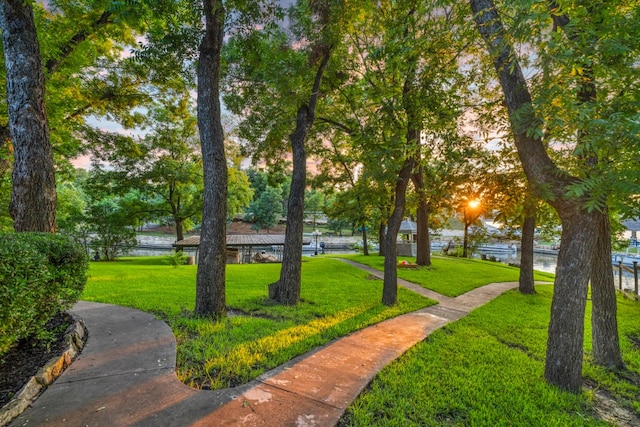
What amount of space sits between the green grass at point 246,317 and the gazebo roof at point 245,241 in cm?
651

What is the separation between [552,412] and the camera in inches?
103

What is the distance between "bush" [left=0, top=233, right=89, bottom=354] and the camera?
2.44 m

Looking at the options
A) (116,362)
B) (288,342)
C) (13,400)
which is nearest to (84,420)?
(13,400)

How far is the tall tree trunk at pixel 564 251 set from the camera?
3.04 m

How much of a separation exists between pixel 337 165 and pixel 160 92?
1014 centimetres

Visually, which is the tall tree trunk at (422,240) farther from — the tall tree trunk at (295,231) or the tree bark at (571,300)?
the tree bark at (571,300)

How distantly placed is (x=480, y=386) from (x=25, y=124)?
7484mm

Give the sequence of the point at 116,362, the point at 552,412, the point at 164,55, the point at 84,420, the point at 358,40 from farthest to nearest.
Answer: the point at 358,40, the point at 164,55, the point at 116,362, the point at 552,412, the point at 84,420

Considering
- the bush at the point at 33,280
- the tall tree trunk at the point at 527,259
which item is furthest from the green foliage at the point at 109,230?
the tall tree trunk at the point at 527,259

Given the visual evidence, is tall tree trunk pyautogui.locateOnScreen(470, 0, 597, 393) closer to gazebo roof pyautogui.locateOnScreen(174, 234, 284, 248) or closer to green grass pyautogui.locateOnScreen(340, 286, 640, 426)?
green grass pyautogui.locateOnScreen(340, 286, 640, 426)

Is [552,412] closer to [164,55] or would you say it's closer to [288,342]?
[288,342]

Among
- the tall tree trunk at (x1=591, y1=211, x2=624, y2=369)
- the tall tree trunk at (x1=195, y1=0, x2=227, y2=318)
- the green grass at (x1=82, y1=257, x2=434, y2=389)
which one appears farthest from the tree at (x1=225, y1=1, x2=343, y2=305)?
the tall tree trunk at (x1=591, y1=211, x2=624, y2=369)

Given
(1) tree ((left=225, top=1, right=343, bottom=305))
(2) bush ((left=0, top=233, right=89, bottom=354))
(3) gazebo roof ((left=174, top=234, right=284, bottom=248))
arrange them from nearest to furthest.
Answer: (2) bush ((left=0, top=233, right=89, bottom=354)) → (1) tree ((left=225, top=1, right=343, bottom=305)) → (3) gazebo roof ((left=174, top=234, right=284, bottom=248))

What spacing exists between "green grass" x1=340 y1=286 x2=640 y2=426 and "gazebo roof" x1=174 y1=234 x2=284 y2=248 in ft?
41.5
